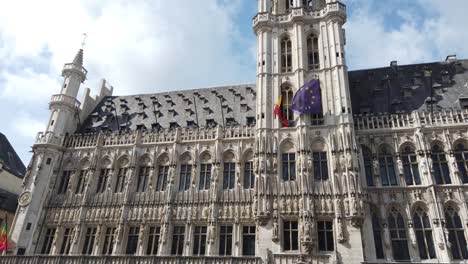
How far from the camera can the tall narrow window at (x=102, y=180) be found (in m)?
34.3

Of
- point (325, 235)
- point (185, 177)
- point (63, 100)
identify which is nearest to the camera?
point (325, 235)

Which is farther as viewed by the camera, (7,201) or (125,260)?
(7,201)

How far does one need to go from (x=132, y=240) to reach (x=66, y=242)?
703 cm

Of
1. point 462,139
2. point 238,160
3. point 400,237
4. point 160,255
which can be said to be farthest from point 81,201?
point 462,139

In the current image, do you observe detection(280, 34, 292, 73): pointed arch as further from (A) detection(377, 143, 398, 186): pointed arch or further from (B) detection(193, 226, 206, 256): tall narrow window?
(B) detection(193, 226, 206, 256): tall narrow window

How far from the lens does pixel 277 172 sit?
93.5ft

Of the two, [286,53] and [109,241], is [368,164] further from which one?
[109,241]

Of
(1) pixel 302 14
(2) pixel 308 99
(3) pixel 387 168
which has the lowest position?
(3) pixel 387 168

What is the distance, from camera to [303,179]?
27.6m

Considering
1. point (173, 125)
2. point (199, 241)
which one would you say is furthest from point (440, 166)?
point (173, 125)

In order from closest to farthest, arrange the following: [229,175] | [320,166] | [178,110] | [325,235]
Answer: [325,235], [320,166], [229,175], [178,110]

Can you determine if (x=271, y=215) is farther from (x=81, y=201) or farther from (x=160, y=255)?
(x=81, y=201)

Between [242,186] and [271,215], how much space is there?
181 inches

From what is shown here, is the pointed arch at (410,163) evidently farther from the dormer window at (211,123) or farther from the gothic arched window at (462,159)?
the dormer window at (211,123)
